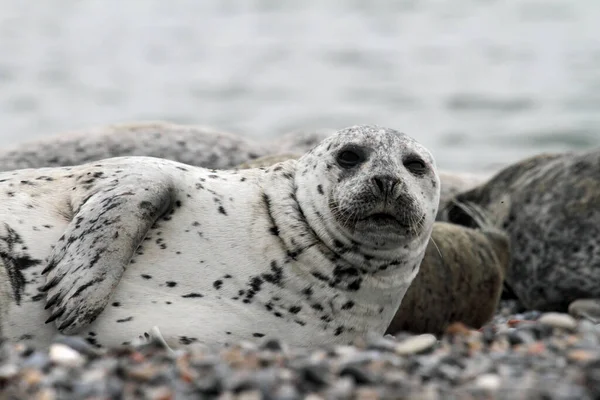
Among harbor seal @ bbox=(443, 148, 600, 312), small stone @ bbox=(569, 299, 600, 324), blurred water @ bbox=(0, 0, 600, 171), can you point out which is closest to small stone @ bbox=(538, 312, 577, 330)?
small stone @ bbox=(569, 299, 600, 324)

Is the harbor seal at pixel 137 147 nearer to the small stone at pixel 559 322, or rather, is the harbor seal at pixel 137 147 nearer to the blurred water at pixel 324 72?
the small stone at pixel 559 322

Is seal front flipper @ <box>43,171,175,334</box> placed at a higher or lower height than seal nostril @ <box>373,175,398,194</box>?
lower

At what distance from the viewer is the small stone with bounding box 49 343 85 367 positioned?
3.41 meters

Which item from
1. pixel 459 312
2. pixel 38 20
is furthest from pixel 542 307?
pixel 38 20

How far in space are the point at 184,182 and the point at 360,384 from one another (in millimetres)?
2089

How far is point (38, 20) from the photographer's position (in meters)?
31.0

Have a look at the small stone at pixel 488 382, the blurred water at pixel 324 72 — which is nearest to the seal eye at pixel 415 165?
the small stone at pixel 488 382

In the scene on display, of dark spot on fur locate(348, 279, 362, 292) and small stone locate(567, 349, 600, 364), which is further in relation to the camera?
dark spot on fur locate(348, 279, 362, 292)

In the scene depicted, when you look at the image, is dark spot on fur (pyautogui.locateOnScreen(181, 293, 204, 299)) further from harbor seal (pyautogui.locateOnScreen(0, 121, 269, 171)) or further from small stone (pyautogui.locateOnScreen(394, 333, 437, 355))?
harbor seal (pyautogui.locateOnScreen(0, 121, 269, 171))

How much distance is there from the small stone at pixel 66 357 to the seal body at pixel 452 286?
8.56ft

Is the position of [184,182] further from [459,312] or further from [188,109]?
[188,109]

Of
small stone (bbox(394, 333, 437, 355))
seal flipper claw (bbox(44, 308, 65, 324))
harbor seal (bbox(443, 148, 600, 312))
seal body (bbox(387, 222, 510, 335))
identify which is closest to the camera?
small stone (bbox(394, 333, 437, 355))

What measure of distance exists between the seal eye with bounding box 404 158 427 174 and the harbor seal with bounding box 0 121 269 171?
2968 mm

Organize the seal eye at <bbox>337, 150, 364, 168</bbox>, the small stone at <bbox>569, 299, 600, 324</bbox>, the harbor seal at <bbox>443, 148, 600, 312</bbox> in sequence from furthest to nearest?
the harbor seal at <bbox>443, 148, 600, 312</bbox> → the small stone at <bbox>569, 299, 600, 324</bbox> → the seal eye at <bbox>337, 150, 364, 168</bbox>
